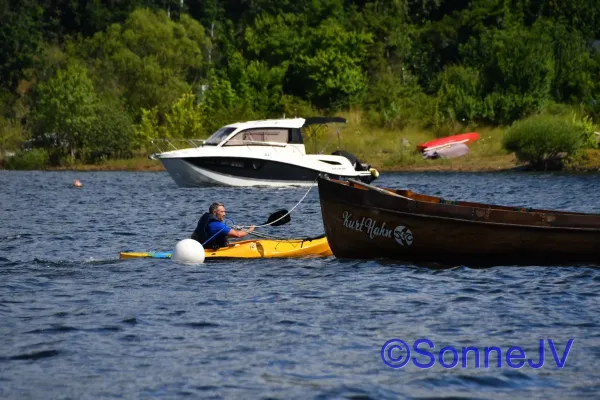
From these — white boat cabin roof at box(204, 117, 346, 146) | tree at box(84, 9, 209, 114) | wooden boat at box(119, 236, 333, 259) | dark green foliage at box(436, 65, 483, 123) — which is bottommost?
wooden boat at box(119, 236, 333, 259)

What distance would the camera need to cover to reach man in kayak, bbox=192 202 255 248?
21.5 m

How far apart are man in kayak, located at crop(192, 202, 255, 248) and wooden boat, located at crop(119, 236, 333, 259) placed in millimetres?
180

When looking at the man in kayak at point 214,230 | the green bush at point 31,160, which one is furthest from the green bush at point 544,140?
the man in kayak at point 214,230

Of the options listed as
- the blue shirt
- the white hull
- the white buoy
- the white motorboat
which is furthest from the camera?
the white hull

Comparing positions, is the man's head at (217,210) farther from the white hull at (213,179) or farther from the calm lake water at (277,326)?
the white hull at (213,179)

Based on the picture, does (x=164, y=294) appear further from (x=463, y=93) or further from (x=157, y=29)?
(x=157, y=29)

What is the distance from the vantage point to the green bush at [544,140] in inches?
2130

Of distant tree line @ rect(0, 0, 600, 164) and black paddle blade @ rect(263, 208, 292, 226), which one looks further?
distant tree line @ rect(0, 0, 600, 164)

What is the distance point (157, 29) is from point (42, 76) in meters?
10.2

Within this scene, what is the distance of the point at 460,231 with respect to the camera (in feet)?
63.6

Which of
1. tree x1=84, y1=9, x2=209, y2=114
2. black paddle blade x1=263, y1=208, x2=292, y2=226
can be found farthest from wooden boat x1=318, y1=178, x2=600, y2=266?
tree x1=84, y1=9, x2=209, y2=114

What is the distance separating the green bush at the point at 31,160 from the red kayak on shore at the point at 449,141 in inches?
886

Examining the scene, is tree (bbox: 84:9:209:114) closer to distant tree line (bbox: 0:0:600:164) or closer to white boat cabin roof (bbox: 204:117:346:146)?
distant tree line (bbox: 0:0:600:164)

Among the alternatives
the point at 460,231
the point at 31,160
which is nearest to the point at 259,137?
the point at 460,231
